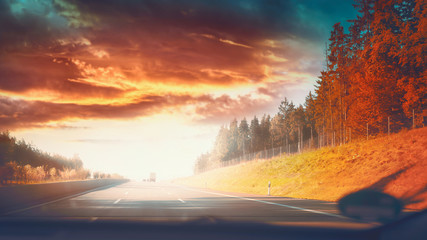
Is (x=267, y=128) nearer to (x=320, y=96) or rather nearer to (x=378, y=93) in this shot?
(x=320, y=96)

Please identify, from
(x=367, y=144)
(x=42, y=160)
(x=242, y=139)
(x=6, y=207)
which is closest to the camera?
(x=6, y=207)

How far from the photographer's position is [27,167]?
3706 cm

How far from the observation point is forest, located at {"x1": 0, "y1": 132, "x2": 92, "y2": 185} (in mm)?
33969

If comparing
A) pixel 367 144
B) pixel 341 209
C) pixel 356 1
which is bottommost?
pixel 341 209

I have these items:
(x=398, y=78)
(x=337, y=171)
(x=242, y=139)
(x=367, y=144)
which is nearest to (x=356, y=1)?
(x=398, y=78)

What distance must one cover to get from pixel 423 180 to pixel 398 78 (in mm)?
21261

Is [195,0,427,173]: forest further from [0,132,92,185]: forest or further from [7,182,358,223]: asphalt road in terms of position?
[0,132,92,185]: forest

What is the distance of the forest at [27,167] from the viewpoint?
34.0m

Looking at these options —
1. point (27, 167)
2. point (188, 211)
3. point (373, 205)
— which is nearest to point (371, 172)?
point (188, 211)

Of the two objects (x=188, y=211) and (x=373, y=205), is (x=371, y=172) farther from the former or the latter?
(x=373, y=205)

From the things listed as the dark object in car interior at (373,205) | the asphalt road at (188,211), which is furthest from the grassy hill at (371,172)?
the dark object in car interior at (373,205)

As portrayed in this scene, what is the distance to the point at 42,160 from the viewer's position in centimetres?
8081

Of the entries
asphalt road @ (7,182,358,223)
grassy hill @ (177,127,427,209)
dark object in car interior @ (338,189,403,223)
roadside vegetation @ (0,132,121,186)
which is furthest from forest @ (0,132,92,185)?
dark object in car interior @ (338,189,403,223)

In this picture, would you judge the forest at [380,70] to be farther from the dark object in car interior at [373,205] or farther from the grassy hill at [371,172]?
the dark object in car interior at [373,205]
